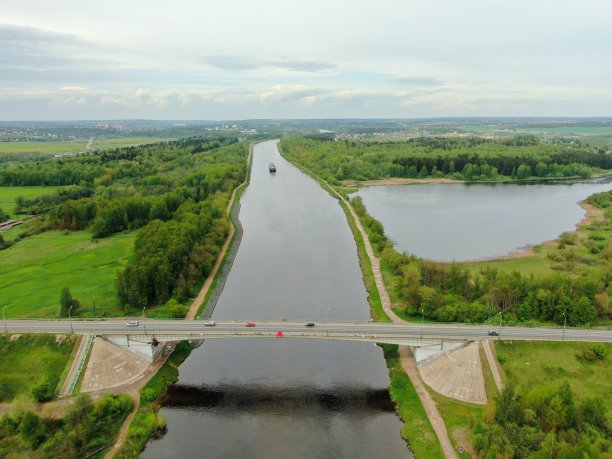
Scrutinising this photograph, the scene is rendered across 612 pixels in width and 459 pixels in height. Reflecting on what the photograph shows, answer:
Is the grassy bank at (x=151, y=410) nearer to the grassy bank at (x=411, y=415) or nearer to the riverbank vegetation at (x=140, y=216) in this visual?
the riverbank vegetation at (x=140, y=216)

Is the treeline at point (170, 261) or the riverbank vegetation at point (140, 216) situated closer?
the treeline at point (170, 261)

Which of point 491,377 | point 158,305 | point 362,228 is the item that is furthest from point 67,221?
point 491,377

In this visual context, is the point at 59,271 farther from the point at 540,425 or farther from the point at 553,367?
the point at 553,367

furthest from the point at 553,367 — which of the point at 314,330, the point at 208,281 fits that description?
the point at 208,281

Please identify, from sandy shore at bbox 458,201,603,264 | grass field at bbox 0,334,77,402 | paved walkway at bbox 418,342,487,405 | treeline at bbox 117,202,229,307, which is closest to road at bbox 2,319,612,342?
grass field at bbox 0,334,77,402

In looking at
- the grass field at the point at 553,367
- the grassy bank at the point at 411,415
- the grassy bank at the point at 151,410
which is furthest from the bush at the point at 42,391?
the grass field at the point at 553,367
